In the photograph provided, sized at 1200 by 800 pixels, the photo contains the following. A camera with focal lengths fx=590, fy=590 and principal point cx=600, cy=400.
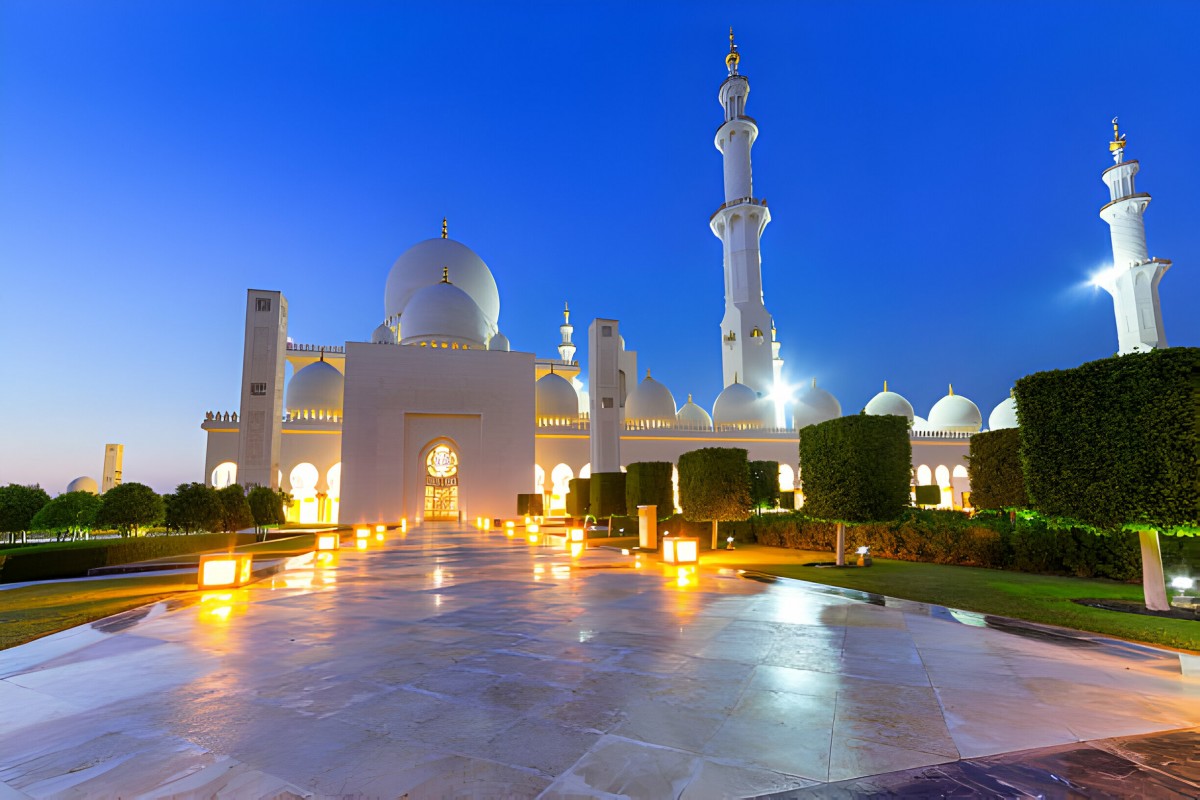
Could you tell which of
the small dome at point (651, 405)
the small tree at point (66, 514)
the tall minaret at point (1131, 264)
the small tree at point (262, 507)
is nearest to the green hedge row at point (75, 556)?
the small tree at point (66, 514)

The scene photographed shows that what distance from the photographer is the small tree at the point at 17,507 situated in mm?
13258

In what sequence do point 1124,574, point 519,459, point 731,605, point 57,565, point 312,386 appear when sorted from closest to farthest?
point 731,605, point 1124,574, point 57,565, point 519,459, point 312,386

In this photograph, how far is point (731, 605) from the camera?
20.5ft

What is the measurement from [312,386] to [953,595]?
28.9 meters

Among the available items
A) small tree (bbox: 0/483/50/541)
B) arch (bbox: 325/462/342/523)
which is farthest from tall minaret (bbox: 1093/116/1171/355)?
small tree (bbox: 0/483/50/541)

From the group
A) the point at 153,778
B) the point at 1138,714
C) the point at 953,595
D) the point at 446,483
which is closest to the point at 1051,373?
the point at 953,595

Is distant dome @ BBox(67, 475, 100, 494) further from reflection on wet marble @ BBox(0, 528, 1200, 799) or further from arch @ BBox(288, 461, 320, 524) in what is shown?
reflection on wet marble @ BBox(0, 528, 1200, 799)

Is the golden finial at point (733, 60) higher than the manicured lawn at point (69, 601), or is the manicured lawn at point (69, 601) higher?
the golden finial at point (733, 60)

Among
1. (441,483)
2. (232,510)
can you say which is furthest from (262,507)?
(441,483)

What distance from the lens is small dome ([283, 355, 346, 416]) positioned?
28.8 meters

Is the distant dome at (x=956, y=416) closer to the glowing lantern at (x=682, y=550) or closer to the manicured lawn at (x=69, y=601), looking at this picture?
the glowing lantern at (x=682, y=550)

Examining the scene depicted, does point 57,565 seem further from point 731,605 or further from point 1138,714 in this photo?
point 1138,714

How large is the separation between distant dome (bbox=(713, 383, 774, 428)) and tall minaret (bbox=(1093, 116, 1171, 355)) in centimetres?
1702

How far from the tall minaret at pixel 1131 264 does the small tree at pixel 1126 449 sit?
2783cm
